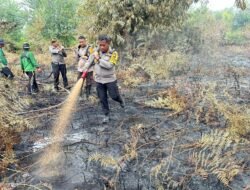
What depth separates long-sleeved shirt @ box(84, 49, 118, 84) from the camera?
6688 millimetres

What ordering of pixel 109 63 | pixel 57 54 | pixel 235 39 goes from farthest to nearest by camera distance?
pixel 235 39 < pixel 57 54 < pixel 109 63

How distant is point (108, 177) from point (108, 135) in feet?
5.47

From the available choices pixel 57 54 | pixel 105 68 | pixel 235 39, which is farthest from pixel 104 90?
pixel 235 39

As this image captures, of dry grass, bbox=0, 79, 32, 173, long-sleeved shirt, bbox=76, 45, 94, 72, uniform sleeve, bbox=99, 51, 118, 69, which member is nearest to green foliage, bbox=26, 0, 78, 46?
long-sleeved shirt, bbox=76, 45, 94, 72

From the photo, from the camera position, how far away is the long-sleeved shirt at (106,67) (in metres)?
6.69

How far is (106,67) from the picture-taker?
6.70m

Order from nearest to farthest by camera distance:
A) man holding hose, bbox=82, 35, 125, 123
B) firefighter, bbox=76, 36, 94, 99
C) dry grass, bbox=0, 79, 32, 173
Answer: dry grass, bbox=0, 79, 32, 173, man holding hose, bbox=82, 35, 125, 123, firefighter, bbox=76, 36, 94, 99

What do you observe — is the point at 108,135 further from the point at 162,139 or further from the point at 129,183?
the point at 129,183

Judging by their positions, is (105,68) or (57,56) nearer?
(105,68)

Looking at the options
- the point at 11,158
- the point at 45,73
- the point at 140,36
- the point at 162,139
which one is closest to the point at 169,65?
the point at 140,36

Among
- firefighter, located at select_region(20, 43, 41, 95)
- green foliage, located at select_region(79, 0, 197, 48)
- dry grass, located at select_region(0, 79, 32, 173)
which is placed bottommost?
dry grass, located at select_region(0, 79, 32, 173)

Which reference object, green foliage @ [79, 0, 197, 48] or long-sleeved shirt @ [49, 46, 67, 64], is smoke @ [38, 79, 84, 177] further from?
green foliage @ [79, 0, 197, 48]

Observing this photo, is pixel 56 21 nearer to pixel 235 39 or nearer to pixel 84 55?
pixel 235 39

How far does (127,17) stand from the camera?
1410 cm
